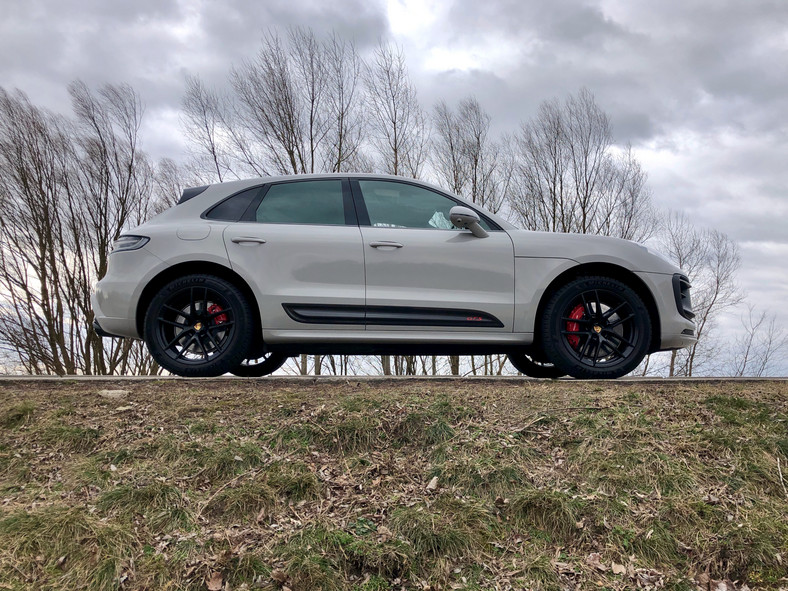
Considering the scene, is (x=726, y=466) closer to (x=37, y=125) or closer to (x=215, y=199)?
(x=215, y=199)

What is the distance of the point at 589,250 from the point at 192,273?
327cm

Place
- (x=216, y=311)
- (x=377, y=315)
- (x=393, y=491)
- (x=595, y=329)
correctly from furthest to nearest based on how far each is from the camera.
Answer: (x=595, y=329) → (x=216, y=311) → (x=377, y=315) → (x=393, y=491)

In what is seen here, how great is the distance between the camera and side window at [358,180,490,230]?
4.54m

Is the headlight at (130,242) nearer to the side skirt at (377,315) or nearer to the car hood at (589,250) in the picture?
the side skirt at (377,315)

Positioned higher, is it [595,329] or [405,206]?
[405,206]

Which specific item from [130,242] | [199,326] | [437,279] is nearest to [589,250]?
[437,279]

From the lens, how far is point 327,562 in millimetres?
2439

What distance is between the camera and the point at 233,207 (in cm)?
464

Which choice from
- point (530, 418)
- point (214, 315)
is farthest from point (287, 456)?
point (214, 315)

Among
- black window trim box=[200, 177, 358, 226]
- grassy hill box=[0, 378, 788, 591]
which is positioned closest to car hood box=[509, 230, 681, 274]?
grassy hill box=[0, 378, 788, 591]

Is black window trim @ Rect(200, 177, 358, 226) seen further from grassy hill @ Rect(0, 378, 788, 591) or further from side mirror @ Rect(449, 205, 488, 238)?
grassy hill @ Rect(0, 378, 788, 591)

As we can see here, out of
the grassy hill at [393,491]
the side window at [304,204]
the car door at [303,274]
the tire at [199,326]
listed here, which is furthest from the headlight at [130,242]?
the grassy hill at [393,491]

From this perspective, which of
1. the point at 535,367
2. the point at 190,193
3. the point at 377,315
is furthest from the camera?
the point at 535,367

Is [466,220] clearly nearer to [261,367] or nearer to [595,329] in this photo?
[595,329]
